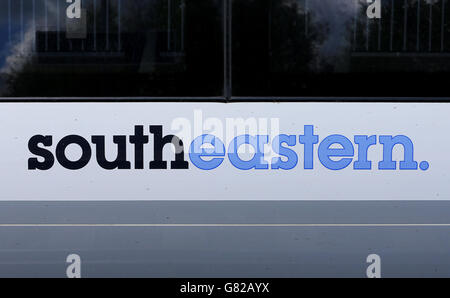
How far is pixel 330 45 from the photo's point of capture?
463cm

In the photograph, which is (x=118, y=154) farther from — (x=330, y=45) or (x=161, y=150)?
(x=330, y=45)

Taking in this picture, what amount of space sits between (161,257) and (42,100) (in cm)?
125

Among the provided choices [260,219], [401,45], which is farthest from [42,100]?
[401,45]

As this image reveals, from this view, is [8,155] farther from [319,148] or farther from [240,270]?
[319,148]

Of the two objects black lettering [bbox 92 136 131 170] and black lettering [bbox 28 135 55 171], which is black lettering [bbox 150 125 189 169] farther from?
black lettering [bbox 28 135 55 171]

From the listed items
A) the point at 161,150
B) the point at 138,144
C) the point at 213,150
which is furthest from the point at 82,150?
the point at 213,150

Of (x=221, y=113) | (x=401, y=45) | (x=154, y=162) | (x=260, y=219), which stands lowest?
(x=260, y=219)

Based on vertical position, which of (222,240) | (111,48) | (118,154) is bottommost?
(222,240)

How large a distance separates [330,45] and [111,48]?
4.58 ft

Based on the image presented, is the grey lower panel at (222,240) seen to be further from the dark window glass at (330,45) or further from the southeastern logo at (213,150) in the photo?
the dark window glass at (330,45)

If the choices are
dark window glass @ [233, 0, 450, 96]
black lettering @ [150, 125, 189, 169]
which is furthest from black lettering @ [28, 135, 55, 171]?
dark window glass @ [233, 0, 450, 96]

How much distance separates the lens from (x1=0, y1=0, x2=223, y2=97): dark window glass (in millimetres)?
4609

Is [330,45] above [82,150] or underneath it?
above
